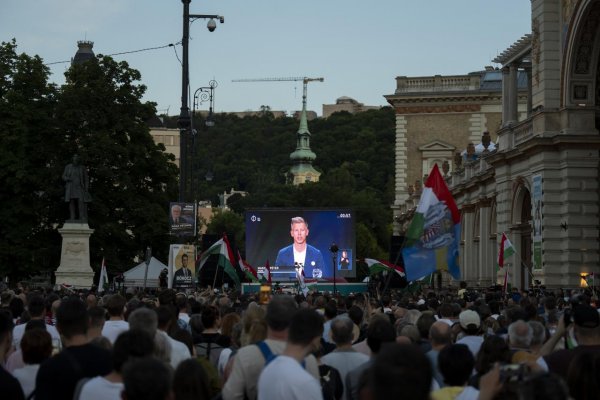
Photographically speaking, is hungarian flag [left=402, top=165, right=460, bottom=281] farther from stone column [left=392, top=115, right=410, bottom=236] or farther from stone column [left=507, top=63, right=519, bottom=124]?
stone column [left=392, top=115, right=410, bottom=236]

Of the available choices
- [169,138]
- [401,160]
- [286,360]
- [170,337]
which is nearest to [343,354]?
[170,337]

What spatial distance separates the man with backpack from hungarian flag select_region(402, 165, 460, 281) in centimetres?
1336

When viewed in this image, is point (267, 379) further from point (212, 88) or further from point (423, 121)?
point (423, 121)

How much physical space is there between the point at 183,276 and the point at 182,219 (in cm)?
178

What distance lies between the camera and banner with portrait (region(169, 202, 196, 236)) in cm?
3597

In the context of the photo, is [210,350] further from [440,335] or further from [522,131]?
[522,131]

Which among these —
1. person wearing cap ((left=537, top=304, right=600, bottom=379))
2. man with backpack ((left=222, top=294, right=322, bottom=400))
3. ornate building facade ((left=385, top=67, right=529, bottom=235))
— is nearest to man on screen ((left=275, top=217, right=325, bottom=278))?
ornate building facade ((left=385, top=67, right=529, bottom=235))

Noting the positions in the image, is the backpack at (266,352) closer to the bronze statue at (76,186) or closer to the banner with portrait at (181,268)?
the banner with portrait at (181,268)

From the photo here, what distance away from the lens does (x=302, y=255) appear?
69500 millimetres

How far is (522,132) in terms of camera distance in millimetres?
48156

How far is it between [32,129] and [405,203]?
37352 millimetres

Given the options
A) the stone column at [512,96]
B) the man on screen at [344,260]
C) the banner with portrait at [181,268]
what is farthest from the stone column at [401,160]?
the banner with portrait at [181,268]

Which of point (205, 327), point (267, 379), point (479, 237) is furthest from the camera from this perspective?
point (479, 237)

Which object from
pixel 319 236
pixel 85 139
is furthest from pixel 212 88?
pixel 319 236
